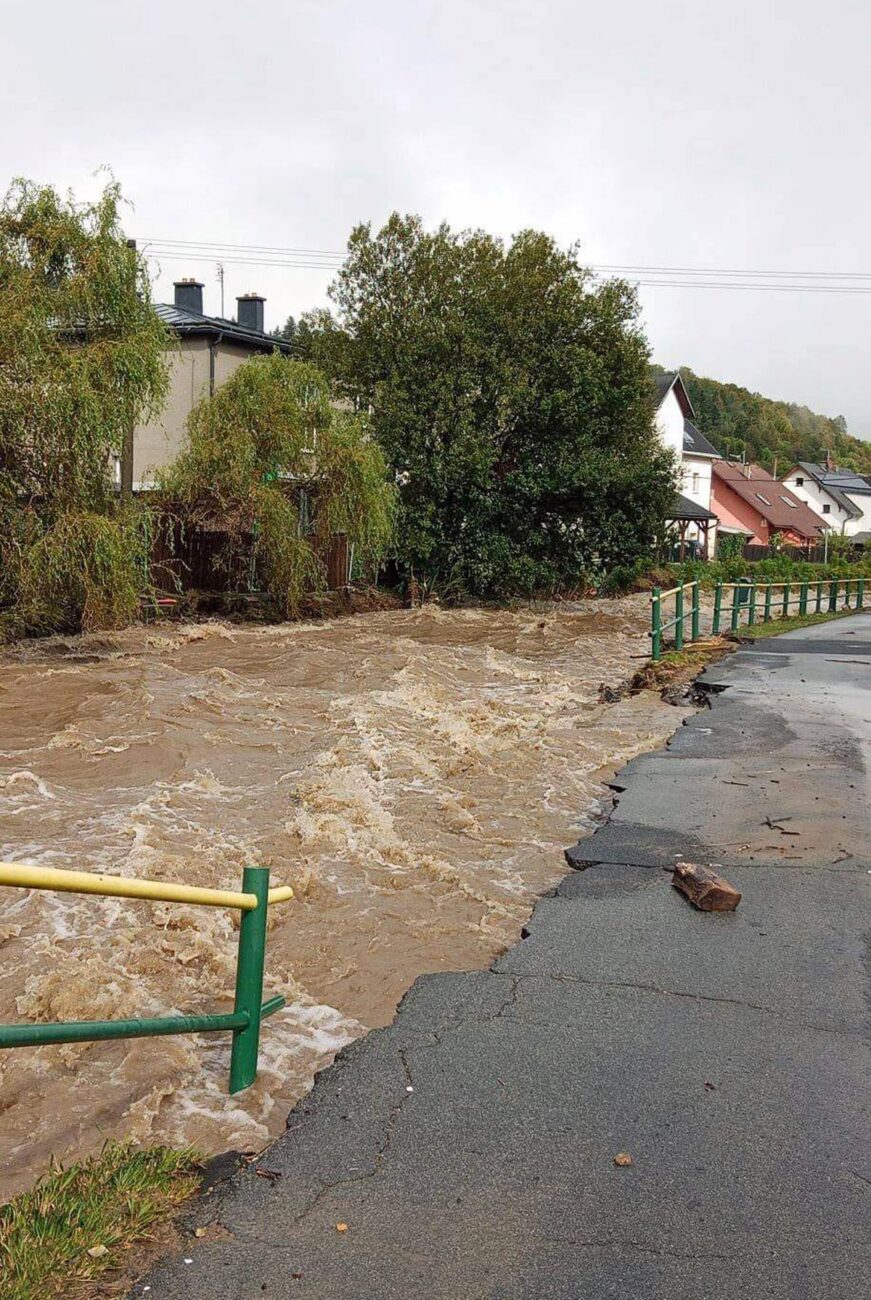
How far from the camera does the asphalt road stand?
3213 mm

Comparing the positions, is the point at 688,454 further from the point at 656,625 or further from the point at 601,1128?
the point at 601,1128

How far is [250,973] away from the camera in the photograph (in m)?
4.16

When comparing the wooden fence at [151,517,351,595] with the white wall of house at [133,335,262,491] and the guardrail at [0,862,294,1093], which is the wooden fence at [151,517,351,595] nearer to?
the white wall of house at [133,335,262,491]

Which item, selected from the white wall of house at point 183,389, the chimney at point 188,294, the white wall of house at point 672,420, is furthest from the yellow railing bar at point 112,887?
the white wall of house at point 672,420

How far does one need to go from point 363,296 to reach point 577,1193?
3031 cm

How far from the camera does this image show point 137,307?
18.8 metres

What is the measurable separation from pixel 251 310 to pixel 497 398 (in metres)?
11.6

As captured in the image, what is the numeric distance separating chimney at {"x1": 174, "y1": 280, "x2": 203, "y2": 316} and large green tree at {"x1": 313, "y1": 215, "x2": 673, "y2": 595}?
217 inches

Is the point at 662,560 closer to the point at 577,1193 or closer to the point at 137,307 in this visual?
the point at 137,307

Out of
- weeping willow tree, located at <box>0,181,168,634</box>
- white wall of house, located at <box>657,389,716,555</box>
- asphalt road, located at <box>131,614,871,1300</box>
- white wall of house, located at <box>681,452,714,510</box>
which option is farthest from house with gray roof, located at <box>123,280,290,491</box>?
white wall of house, located at <box>681,452,714,510</box>

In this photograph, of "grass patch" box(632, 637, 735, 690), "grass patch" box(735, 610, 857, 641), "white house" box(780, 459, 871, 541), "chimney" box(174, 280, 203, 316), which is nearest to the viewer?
Result: "grass patch" box(632, 637, 735, 690)

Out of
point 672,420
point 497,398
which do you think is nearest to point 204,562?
point 497,398

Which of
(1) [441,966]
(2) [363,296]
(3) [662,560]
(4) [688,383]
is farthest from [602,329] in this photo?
(4) [688,383]

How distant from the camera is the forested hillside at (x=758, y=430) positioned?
443 feet
